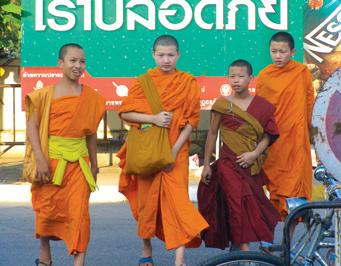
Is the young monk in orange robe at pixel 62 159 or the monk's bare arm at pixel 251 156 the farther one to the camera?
the monk's bare arm at pixel 251 156

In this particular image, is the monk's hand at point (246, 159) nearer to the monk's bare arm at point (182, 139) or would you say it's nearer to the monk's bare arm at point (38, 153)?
the monk's bare arm at point (182, 139)

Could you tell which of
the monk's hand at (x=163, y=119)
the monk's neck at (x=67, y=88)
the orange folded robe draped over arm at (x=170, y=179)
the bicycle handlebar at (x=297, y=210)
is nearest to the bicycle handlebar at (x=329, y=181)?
the bicycle handlebar at (x=297, y=210)

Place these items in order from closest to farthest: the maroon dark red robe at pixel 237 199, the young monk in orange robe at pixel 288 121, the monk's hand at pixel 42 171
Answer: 1. the monk's hand at pixel 42 171
2. the maroon dark red robe at pixel 237 199
3. the young monk in orange robe at pixel 288 121

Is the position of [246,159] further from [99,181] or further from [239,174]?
[99,181]

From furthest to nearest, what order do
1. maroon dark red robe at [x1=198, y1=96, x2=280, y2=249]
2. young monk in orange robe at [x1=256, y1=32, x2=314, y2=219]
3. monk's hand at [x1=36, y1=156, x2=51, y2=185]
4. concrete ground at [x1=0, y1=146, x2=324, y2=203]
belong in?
concrete ground at [x1=0, y1=146, x2=324, y2=203] < young monk in orange robe at [x1=256, y1=32, x2=314, y2=219] < maroon dark red robe at [x1=198, y1=96, x2=280, y2=249] < monk's hand at [x1=36, y1=156, x2=51, y2=185]

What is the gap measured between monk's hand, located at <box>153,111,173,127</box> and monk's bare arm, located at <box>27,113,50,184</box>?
0.85 meters

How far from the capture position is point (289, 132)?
6.57 metres

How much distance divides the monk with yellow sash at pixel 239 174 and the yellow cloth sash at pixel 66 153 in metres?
0.89

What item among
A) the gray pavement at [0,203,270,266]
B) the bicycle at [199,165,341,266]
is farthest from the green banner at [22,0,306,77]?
the bicycle at [199,165,341,266]

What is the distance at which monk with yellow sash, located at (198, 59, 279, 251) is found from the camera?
598 cm

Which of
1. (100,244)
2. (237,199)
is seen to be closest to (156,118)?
(237,199)

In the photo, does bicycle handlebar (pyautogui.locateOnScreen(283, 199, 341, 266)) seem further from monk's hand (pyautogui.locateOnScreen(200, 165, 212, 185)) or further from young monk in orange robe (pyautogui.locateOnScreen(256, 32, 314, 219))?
young monk in orange robe (pyautogui.locateOnScreen(256, 32, 314, 219))

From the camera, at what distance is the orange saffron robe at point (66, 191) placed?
5.74 meters

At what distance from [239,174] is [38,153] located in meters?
1.44
